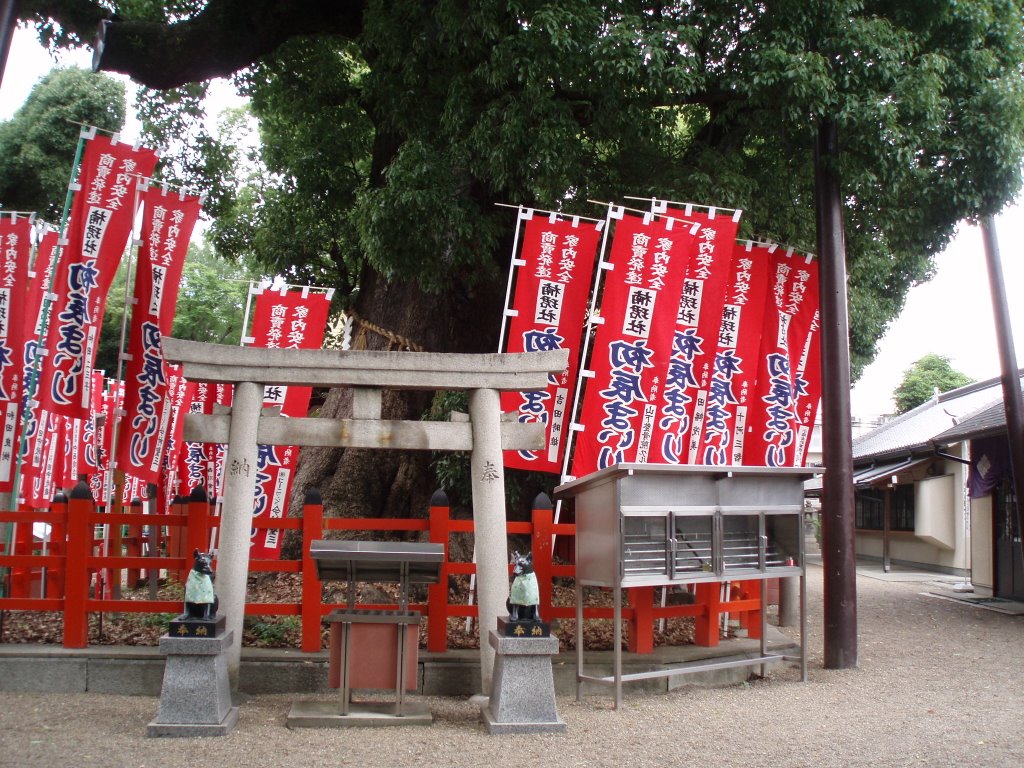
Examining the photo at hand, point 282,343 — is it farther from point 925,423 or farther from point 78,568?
point 925,423

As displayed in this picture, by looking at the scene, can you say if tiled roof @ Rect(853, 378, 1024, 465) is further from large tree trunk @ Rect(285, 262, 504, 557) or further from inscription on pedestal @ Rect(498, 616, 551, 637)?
inscription on pedestal @ Rect(498, 616, 551, 637)

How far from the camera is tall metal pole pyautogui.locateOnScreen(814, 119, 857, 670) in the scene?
932cm

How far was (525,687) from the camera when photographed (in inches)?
262

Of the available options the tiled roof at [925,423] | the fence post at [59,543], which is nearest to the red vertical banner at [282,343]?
the fence post at [59,543]

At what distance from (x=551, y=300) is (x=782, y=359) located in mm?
3634

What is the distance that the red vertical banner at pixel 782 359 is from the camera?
1116cm

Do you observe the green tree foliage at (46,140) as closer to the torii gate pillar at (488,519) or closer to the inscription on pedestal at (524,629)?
the torii gate pillar at (488,519)

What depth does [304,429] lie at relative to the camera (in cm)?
753

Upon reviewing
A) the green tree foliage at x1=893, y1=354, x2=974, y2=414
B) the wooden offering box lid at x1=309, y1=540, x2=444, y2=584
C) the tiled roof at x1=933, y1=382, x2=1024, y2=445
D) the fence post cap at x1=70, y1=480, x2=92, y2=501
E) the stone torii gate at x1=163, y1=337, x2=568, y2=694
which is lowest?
the wooden offering box lid at x1=309, y1=540, x2=444, y2=584

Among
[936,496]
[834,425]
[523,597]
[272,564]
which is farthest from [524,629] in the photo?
[936,496]

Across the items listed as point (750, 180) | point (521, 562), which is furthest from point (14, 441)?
point (750, 180)

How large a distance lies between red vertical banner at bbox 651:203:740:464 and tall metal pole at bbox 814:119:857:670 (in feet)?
3.78

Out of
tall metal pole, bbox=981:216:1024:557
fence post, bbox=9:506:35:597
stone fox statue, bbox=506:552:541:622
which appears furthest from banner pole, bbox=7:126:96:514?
tall metal pole, bbox=981:216:1024:557

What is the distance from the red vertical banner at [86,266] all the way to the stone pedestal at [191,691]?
3.15m
